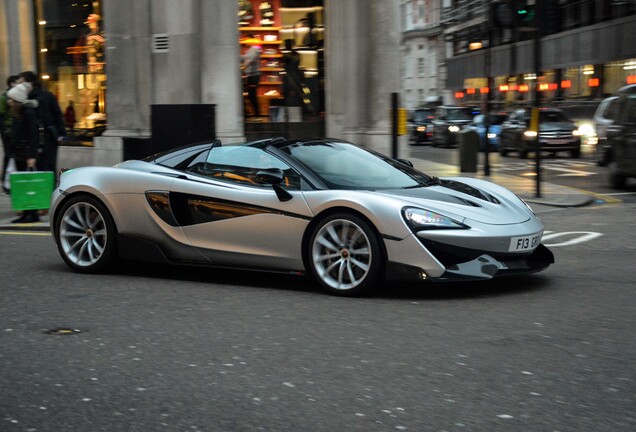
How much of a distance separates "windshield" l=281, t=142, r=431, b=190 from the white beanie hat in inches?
247

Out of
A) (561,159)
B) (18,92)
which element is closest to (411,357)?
(18,92)

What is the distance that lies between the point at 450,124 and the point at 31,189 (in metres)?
28.8

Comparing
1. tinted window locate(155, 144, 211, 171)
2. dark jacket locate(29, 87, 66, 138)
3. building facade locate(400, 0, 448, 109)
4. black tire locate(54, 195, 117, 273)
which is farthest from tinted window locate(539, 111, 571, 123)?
building facade locate(400, 0, 448, 109)

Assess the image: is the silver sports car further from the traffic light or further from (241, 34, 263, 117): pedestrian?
(241, 34, 263, 117): pedestrian

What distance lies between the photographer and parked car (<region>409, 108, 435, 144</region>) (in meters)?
42.9

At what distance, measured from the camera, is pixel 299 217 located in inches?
294

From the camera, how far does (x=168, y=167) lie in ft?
27.6

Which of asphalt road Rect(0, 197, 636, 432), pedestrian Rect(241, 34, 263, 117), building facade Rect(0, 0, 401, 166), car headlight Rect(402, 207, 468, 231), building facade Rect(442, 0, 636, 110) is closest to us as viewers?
asphalt road Rect(0, 197, 636, 432)

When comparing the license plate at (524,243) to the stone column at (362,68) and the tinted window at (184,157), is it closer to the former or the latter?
the tinted window at (184,157)

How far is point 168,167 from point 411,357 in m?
3.69

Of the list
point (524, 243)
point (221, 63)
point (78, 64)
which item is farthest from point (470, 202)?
point (78, 64)

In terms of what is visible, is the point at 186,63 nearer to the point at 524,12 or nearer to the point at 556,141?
the point at 524,12

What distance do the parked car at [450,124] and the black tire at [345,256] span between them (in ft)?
106

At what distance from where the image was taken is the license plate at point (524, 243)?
23.7ft
